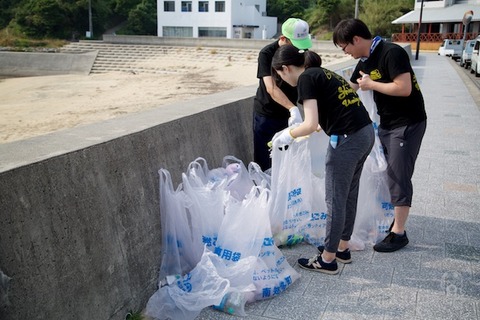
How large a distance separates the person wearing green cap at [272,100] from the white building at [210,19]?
54273 mm

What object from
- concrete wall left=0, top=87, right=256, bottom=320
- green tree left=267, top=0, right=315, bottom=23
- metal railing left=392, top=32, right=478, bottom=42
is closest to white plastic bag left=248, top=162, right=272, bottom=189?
concrete wall left=0, top=87, right=256, bottom=320

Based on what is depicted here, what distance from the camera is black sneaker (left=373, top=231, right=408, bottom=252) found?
3.56m

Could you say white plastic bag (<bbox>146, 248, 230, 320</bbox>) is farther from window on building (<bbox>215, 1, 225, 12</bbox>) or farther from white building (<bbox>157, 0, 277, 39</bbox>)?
window on building (<bbox>215, 1, 225, 12</bbox>)

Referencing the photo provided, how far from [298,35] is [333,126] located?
0.88 metres

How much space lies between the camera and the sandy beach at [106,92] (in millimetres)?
15797

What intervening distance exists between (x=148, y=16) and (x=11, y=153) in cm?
6325

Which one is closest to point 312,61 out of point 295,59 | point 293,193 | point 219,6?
point 295,59

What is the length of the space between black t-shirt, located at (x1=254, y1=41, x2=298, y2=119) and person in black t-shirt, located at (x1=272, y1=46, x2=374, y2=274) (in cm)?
63

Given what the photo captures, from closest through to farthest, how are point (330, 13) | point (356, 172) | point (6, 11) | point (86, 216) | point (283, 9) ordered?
point (86, 216) → point (356, 172) → point (330, 13) → point (6, 11) → point (283, 9)

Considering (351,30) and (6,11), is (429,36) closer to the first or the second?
(351,30)

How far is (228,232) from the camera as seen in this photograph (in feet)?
9.21

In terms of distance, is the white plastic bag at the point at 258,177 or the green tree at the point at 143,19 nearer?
the white plastic bag at the point at 258,177

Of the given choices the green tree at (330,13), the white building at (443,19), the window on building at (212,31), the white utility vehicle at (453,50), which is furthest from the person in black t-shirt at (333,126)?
the green tree at (330,13)

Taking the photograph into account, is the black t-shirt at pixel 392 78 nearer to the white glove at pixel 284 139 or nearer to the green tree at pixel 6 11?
the white glove at pixel 284 139
